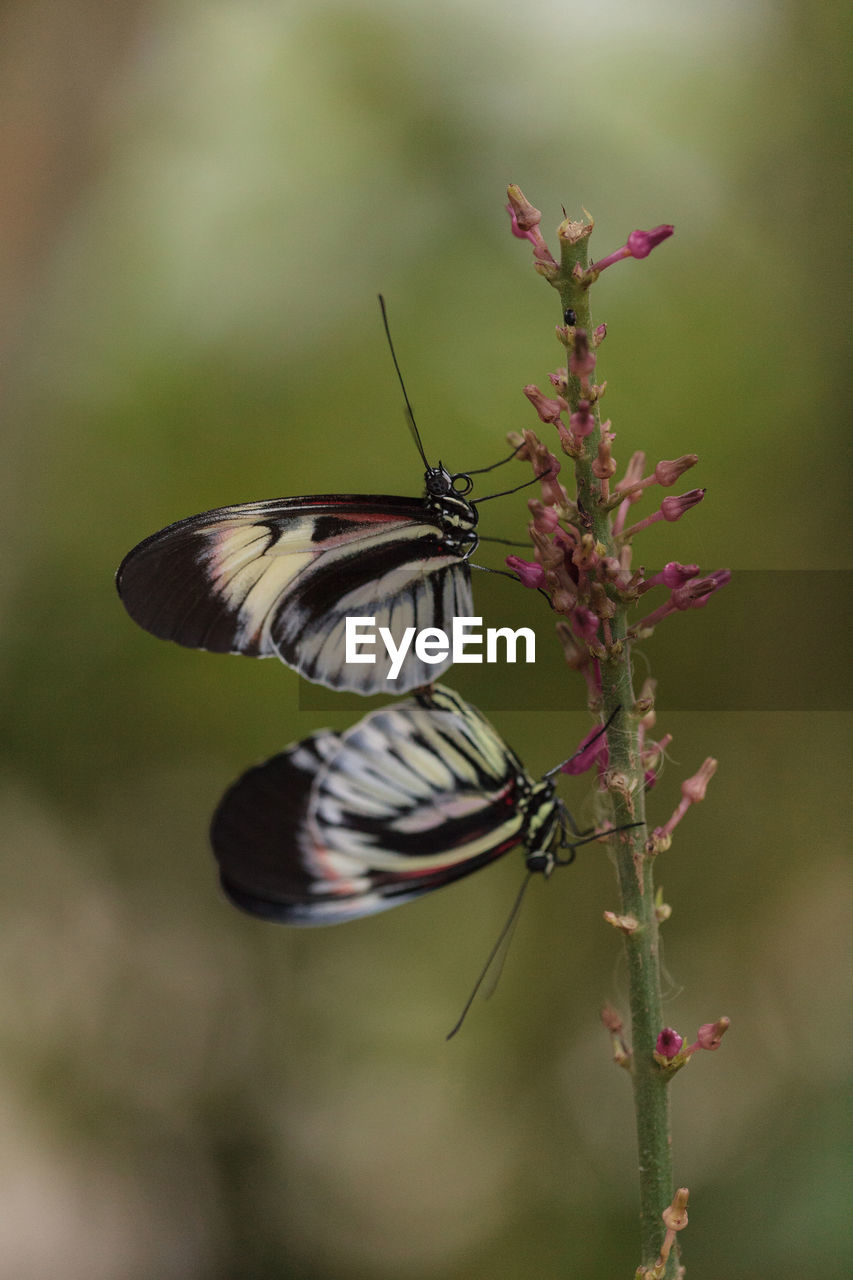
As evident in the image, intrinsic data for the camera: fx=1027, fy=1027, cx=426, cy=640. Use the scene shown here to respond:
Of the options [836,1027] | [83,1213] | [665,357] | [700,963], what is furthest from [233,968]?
[665,357]

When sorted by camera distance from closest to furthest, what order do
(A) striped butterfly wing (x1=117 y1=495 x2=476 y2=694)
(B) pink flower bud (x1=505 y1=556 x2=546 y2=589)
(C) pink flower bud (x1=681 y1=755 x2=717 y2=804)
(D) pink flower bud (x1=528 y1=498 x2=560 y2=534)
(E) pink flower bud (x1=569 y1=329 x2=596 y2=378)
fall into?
(E) pink flower bud (x1=569 y1=329 x2=596 y2=378)
(D) pink flower bud (x1=528 y1=498 x2=560 y2=534)
(B) pink flower bud (x1=505 y1=556 x2=546 y2=589)
(C) pink flower bud (x1=681 y1=755 x2=717 y2=804)
(A) striped butterfly wing (x1=117 y1=495 x2=476 y2=694)

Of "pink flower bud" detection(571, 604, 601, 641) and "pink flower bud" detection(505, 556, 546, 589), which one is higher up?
"pink flower bud" detection(505, 556, 546, 589)

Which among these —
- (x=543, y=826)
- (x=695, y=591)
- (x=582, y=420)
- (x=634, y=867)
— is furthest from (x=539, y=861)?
(x=582, y=420)

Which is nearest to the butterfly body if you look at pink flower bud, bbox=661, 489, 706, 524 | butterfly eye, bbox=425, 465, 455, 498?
butterfly eye, bbox=425, 465, 455, 498

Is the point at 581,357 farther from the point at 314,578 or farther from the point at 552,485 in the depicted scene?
the point at 314,578

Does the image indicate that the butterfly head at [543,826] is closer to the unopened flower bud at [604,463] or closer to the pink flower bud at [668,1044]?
the pink flower bud at [668,1044]

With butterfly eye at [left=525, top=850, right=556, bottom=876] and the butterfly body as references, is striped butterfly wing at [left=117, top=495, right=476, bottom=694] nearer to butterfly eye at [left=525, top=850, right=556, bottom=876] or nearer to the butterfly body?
the butterfly body
